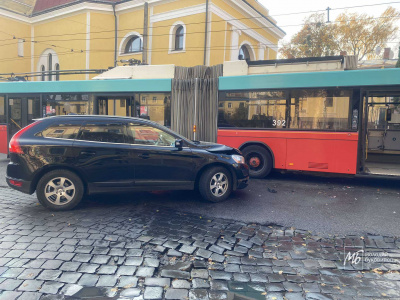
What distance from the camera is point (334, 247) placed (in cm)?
427

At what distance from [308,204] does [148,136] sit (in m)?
3.56

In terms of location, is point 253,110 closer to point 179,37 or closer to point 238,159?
point 238,159

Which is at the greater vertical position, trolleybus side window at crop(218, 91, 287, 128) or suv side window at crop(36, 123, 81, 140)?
trolleybus side window at crop(218, 91, 287, 128)

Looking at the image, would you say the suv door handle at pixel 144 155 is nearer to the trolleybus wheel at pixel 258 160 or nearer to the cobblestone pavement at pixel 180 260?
the cobblestone pavement at pixel 180 260

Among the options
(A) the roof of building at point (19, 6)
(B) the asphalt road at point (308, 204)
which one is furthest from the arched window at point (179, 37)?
(A) the roof of building at point (19, 6)

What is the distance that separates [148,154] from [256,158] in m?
4.14

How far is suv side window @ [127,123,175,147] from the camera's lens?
6.00 meters

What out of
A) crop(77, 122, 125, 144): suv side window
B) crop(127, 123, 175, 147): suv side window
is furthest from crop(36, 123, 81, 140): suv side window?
crop(127, 123, 175, 147): suv side window

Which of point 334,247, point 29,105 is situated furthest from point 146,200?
point 29,105

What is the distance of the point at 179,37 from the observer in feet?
74.4

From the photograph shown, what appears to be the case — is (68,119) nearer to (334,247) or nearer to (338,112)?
(334,247)

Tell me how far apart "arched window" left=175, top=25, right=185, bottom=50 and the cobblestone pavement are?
1937cm

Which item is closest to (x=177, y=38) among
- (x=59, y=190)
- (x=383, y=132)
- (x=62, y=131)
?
(x=383, y=132)

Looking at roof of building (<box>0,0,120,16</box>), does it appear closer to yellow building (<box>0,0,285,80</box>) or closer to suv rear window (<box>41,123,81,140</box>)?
yellow building (<box>0,0,285,80</box>)
